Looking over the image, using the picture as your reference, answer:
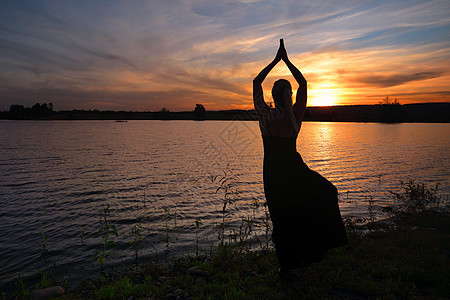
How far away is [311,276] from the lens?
17.4 ft

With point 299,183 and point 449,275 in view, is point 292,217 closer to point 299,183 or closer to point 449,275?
point 299,183

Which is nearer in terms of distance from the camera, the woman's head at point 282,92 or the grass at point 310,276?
the woman's head at point 282,92

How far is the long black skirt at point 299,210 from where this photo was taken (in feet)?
16.8

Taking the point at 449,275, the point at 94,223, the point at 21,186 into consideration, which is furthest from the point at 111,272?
the point at 21,186

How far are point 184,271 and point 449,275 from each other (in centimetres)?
603

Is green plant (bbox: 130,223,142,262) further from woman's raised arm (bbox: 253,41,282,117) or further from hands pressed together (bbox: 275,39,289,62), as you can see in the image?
hands pressed together (bbox: 275,39,289,62)

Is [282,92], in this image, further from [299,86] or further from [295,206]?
[295,206]

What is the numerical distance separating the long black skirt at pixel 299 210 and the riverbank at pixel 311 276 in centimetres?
60

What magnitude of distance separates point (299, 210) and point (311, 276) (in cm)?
→ 151

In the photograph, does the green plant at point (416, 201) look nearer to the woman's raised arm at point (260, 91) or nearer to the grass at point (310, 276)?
the grass at point (310, 276)

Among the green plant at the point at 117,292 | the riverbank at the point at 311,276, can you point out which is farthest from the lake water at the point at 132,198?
the green plant at the point at 117,292

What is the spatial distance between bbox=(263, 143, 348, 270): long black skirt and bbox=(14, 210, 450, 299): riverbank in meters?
0.60

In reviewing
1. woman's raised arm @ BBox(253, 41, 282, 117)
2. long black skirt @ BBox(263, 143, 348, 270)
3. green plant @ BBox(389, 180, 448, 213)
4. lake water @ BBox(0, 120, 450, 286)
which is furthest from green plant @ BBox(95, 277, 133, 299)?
green plant @ BBox(389, 180, 448, 213)

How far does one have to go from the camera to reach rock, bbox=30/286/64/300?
5.43 meters
